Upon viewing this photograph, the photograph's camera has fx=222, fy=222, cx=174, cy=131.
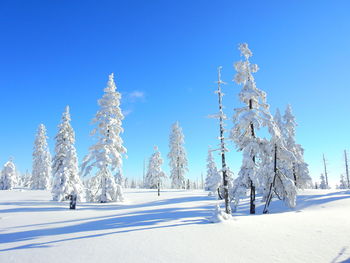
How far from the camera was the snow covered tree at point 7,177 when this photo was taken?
174 feet

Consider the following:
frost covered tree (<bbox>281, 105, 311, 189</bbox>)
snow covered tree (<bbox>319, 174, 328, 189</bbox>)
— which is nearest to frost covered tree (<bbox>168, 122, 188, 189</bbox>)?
frost covered tree (<bbox>281, 105, 311, 189</bbox>)

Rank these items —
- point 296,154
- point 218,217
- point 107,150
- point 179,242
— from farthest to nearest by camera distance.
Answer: point 296,154, point 107,150, point 218,217, point 179,242

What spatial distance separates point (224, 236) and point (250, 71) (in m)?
→ 14.8

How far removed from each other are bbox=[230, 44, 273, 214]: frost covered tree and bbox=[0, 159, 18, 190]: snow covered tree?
56.8 m

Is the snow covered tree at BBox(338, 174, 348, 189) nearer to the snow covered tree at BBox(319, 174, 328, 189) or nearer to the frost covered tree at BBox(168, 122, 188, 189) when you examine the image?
the snow covered tree at BBox(319, 174, 328, 189)

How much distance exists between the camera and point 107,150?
26797 millimetres

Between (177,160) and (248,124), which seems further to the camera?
(177,160)

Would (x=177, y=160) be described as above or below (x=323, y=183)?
above

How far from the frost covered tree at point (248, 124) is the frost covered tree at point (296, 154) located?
19.2m

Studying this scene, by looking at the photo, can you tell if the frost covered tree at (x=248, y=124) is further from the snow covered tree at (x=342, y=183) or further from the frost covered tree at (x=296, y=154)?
the snow covered tree at (x=342, y=183)

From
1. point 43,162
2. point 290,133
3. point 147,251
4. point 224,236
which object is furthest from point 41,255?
point 43,162

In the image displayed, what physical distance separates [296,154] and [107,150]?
2913 cm

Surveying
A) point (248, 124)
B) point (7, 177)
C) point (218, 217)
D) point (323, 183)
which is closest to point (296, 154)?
point (248, 124)

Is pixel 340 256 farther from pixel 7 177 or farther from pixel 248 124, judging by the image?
pixel 7 177
